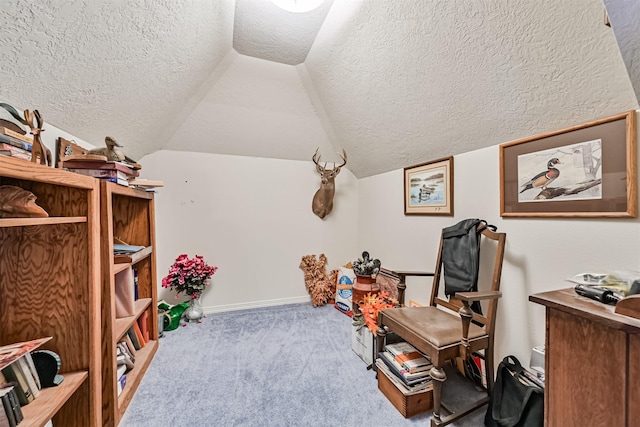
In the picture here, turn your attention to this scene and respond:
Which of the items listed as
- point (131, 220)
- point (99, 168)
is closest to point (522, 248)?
point (99, 168)

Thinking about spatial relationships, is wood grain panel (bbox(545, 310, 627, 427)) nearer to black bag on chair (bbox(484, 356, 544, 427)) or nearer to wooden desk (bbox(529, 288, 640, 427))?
wooden desk (bbox(529, 288, 640, 427))

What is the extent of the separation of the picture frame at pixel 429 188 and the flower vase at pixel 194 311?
2.45m

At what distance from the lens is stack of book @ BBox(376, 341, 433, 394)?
1.46m

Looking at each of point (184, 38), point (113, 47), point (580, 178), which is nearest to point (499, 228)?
point (580, 178)

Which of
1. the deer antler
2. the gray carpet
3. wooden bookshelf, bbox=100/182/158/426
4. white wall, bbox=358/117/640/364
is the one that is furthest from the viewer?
the deer antler

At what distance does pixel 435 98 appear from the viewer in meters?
1.74

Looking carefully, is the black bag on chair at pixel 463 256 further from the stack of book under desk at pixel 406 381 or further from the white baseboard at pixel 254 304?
the white baseboard at pixel 254 304

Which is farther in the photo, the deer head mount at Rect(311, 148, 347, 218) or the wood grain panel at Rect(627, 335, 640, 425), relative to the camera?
the deer head mount at Rect(311, 148, 347, 218)

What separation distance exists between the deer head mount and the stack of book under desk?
197 centimetres

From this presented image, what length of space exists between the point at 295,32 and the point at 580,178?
2088 mm

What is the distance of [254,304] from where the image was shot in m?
3.09

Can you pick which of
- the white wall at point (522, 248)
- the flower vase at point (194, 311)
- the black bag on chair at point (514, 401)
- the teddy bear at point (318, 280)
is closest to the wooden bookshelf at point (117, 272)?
the flower vase at point (194, 311)

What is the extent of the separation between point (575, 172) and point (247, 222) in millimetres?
2880

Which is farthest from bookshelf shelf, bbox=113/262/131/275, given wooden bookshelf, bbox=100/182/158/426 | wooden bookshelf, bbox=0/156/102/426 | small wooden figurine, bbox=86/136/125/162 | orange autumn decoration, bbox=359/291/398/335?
orange autumn decoration, bbox=359/291/398/335
